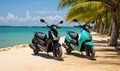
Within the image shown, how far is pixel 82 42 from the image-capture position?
46.3 ft

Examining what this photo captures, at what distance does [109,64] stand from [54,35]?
2.70 m

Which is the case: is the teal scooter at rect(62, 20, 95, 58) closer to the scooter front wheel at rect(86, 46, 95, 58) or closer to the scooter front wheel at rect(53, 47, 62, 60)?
the scooter front wheel at rect(86, 46, 95, 58)

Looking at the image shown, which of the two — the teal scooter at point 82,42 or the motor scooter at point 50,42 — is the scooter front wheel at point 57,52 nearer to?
the motor scooter at point 50,42

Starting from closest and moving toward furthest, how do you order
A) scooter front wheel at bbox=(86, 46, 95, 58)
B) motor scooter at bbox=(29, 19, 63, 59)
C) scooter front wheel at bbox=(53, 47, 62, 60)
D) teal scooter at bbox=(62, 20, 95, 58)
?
scooter front wheel at bbox=(53, 47, 62, 60)
motor scooter at bbox=(29, 19, 63, 59)
scooter front wheel at bbox=(86, 46, 95, 58)
teal scooter at bbox=(62, 20, 95, 58)

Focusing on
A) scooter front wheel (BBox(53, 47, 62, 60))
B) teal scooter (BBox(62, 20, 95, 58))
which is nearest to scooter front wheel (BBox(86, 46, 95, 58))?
teal scooter (BBox(62, 20, 95, 58))

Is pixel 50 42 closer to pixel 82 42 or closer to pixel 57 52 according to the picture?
pixel 57 52

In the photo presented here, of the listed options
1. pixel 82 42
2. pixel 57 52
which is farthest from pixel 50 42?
pixel 82 42

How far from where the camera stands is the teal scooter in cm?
1366

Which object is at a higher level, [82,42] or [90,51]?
[82,42]

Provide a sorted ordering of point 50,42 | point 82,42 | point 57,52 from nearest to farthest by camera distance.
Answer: point 57,52
point 50,42
point 82,42

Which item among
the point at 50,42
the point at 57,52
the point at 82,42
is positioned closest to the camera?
the point at 57,52

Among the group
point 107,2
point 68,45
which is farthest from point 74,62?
point 107,2

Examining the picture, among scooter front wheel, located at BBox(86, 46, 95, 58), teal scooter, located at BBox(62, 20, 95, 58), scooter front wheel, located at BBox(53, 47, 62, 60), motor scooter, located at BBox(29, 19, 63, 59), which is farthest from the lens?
teal scooter, located at BBox(62, 20, 95, 58)

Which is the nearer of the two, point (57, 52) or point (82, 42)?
point (57, 52)
